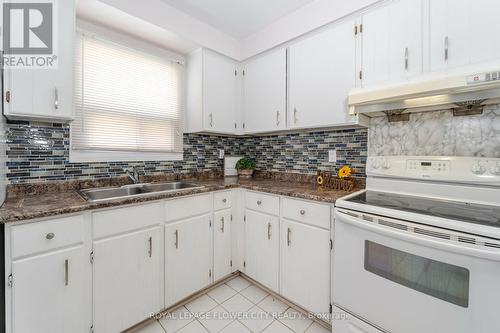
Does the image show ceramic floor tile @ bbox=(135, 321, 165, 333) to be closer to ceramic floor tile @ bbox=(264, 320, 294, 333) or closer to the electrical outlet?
ceramic floor tile @ bbox=(264, 320, 294, 333)

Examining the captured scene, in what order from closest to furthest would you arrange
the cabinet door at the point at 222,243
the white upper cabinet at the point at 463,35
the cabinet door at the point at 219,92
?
the white upper cabinet at the point at 463,35 → the cabinet door at the point at 222,243 → the cabinet door at the point at 219,92

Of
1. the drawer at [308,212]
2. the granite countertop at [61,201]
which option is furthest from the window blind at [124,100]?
the drawer at [308,212]

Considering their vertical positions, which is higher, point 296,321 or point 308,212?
point 308,212

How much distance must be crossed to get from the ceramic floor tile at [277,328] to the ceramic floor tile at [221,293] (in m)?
0.44

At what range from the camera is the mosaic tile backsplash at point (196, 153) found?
1517 millimetres

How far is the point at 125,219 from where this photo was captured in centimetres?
142

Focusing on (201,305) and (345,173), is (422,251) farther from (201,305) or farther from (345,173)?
(201,305)

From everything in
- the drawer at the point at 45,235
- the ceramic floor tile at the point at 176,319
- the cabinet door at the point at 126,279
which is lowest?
the ceramic floor tile at the point at 176,319

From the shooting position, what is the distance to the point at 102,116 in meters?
1.89

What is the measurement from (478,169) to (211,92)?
212 cm

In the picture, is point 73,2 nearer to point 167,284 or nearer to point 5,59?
point 5,59

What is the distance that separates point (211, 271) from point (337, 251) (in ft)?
3.60

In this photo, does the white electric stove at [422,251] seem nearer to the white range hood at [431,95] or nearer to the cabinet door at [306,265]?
the cabinet door at [306,265]

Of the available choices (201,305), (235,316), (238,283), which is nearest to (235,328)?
(235,316)
